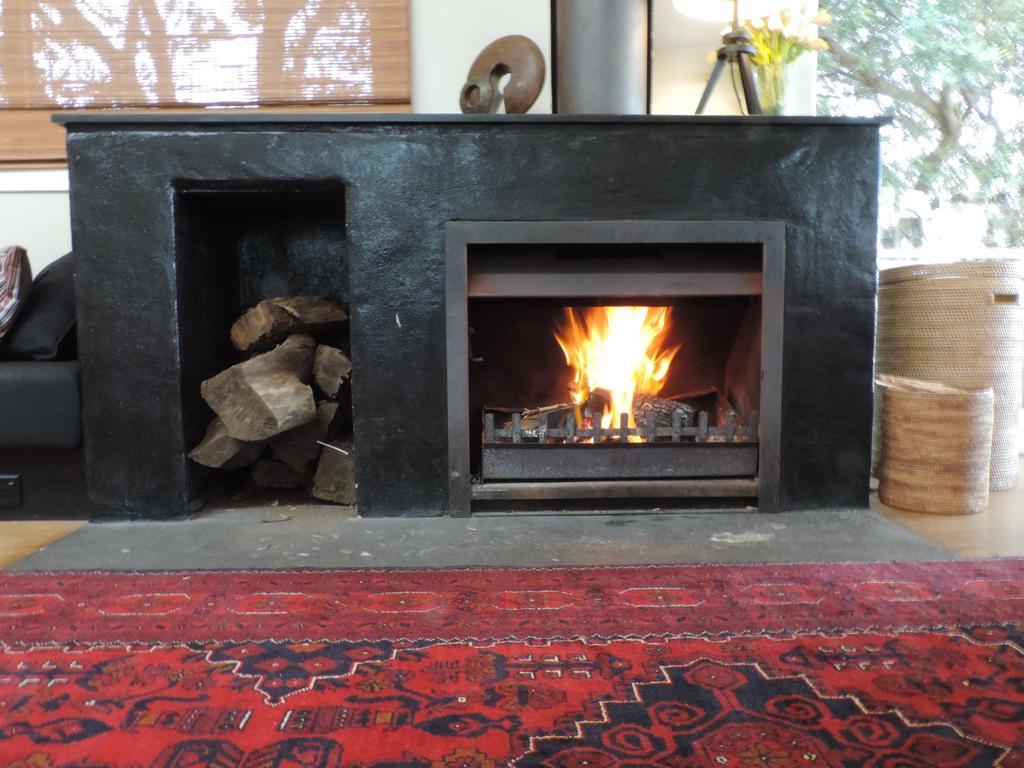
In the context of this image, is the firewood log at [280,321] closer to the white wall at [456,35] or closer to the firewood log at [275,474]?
the firewood log at [275,474]

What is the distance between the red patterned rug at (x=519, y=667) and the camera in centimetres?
91

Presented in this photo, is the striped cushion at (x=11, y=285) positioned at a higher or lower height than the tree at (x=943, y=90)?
lower

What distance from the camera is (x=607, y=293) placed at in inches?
76.7

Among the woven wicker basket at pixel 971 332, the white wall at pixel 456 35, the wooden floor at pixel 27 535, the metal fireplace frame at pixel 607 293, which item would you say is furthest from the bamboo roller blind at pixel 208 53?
the woven wicker basket at pixel 971 332

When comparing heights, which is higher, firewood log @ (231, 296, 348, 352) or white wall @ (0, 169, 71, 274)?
white wall @ (0, 169, 71, 274)

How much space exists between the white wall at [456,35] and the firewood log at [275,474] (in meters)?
1.23

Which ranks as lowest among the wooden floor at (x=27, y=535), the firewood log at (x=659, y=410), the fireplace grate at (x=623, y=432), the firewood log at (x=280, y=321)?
the wooden floor at (x=27, y=535)

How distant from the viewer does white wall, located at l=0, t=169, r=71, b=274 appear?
2516 millimetres

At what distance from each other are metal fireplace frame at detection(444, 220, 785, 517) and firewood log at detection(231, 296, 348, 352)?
0.49 meters

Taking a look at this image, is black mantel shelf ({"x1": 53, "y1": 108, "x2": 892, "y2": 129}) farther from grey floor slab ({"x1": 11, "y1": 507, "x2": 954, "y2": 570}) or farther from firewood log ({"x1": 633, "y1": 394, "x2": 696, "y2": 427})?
grey floor slab ({"x1": 11, "y1": 507, "x2": 954, "y2": 570})

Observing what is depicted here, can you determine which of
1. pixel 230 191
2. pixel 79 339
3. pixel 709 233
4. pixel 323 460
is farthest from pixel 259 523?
pixel 709 233

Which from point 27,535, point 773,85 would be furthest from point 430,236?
point 27,535

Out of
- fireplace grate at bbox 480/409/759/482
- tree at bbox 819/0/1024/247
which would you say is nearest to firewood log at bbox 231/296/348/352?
fireplace grate at bbox 480/409/759/482

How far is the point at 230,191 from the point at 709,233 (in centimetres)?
127
